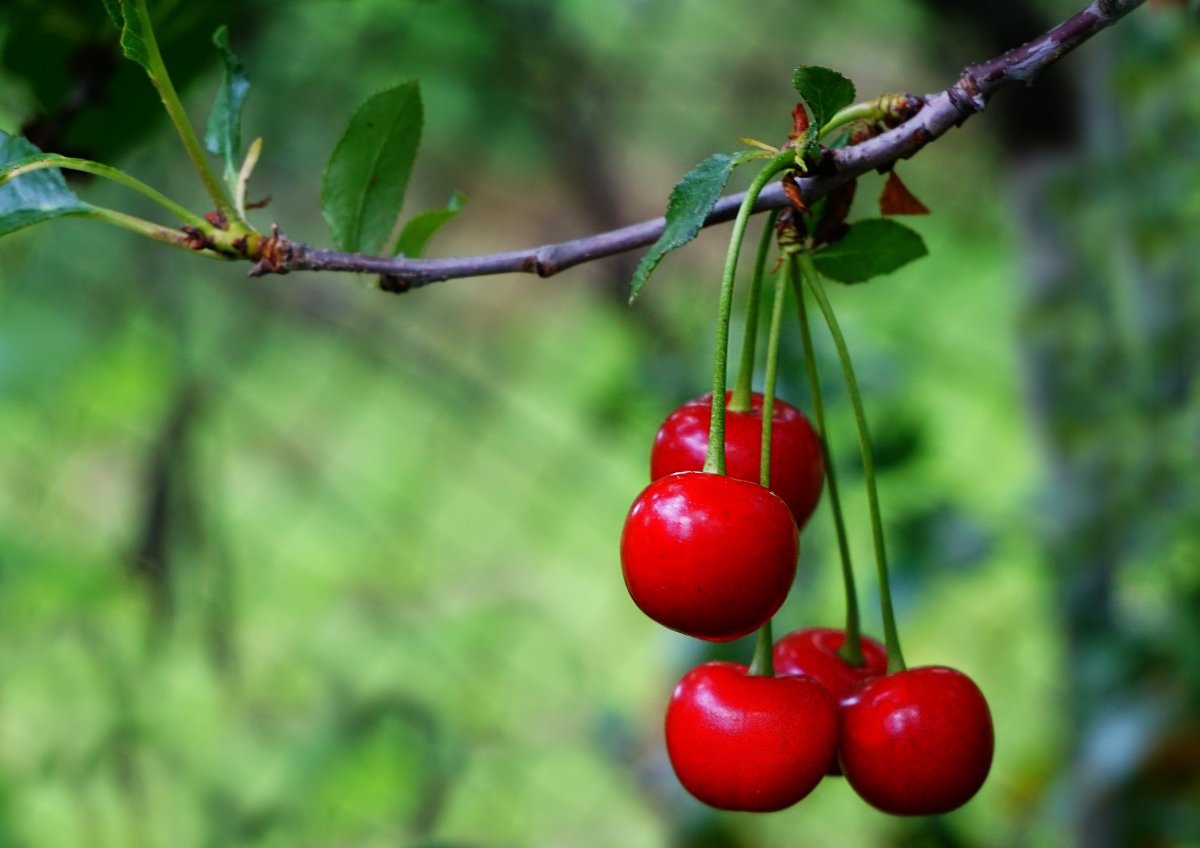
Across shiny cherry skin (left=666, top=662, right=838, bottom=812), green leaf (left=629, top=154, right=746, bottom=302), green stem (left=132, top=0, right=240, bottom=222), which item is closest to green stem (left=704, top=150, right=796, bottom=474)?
green leaf (left=629, top=154, right=746, bottom=302)

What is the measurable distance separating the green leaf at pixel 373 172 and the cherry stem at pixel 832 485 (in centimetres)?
22

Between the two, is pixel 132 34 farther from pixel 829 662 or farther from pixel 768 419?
pixel 829 662

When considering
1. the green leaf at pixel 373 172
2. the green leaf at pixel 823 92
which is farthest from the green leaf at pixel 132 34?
the green leaf at pixel 823 92

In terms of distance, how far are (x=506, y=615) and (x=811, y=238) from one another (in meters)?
1.65

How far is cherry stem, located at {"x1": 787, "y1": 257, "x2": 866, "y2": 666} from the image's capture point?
67 cm

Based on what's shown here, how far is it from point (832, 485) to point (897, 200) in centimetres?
17

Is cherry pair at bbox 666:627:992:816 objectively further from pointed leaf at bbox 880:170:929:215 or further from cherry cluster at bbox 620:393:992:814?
pointed leaf at bbox 880:170:929:215

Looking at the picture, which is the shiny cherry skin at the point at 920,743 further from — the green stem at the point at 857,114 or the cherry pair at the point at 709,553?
the green stem at the point at 857,114

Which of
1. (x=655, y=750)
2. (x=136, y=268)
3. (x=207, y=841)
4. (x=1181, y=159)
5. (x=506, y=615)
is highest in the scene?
(x=136, y=268)

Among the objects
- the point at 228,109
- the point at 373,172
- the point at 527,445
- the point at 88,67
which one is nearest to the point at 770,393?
the point at 373,172

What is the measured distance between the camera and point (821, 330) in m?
1.60

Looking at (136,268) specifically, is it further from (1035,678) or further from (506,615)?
(1035,678)

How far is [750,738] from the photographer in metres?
0.61

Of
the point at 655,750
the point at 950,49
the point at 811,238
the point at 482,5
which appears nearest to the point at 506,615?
the point at 655,750
